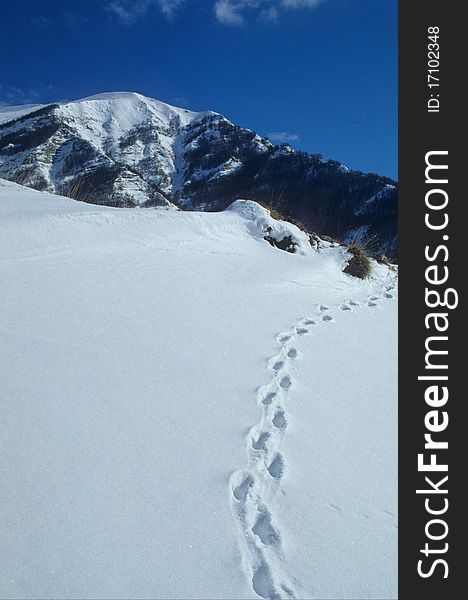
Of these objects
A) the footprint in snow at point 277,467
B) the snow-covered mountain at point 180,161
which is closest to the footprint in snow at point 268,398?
the footprint in snow at point 277,467

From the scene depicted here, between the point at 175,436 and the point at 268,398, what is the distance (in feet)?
2.56

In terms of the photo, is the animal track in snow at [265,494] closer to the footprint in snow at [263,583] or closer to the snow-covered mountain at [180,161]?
the footprint in snow at [263,583]

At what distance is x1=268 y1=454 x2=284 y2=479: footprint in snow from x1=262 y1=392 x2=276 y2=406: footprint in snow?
1.69ft

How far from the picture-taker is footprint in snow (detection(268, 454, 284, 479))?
180 cm

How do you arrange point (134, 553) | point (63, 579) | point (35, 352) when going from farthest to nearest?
point (35, 352), point (134, 553), point (63, 579)

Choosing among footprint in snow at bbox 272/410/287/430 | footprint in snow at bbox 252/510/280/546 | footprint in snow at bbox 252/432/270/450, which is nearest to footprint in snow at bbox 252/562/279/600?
footprint in snow at bbox 252/510/280/546

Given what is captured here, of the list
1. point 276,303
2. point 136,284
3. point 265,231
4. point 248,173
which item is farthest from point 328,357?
point 248,173

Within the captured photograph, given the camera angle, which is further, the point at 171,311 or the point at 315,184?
the point at 315,184

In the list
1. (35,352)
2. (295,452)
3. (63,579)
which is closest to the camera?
(63,579)

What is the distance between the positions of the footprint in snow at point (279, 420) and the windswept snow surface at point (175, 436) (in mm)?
10

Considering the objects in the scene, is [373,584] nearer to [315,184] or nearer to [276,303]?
[276,303]

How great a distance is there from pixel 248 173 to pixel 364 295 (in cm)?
8505

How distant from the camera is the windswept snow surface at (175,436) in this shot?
131 cm

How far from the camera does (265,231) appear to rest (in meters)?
6.86
